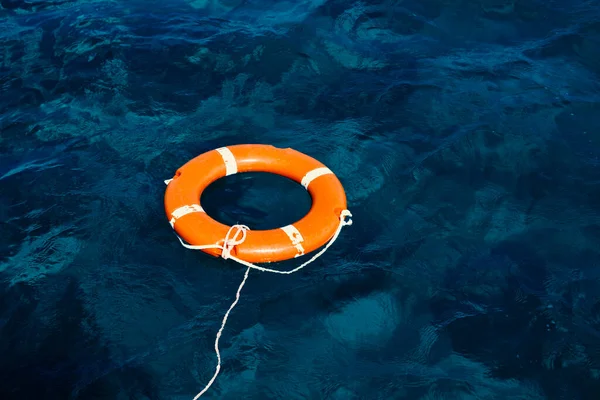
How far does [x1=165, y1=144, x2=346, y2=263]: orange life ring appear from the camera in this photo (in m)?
5.47

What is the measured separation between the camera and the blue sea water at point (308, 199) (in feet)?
16.3

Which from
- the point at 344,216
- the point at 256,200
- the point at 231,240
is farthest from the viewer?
the point at 256,200

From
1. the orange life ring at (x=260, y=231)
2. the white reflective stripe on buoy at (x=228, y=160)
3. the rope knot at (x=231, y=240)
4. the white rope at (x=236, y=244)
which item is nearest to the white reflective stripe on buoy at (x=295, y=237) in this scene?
the orange life ring at (x=260, y=231)

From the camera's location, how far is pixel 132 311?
5.23 m

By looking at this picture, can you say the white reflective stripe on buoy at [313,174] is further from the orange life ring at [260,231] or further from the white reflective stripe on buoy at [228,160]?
the white reflective stripe on buoy at [228,160]

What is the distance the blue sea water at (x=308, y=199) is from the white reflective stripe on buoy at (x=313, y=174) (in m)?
0.26

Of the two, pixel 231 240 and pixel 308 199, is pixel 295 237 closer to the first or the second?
pixel 231 240

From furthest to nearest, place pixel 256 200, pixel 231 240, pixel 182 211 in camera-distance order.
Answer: pixel 256 200 < pixel 182 211 < pixel 231 240

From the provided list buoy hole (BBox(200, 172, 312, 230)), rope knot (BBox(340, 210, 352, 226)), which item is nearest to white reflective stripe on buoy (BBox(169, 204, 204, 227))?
buoy hole (BBox(200, 172, 312, 230))

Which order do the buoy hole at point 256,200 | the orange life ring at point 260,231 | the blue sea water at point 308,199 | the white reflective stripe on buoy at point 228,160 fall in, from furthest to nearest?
the white reflective stripe on buoy at point 228,160, the buoy hole at point 256,200, the orange life ring at point 260,231, the blue sea water at point 308,199

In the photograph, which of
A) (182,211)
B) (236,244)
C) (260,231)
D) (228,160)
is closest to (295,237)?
(260,231)

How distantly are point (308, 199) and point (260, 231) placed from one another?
2.82ft

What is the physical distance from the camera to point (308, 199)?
6.29 meters

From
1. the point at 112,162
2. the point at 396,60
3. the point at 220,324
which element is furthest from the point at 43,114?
the point at 396,60
